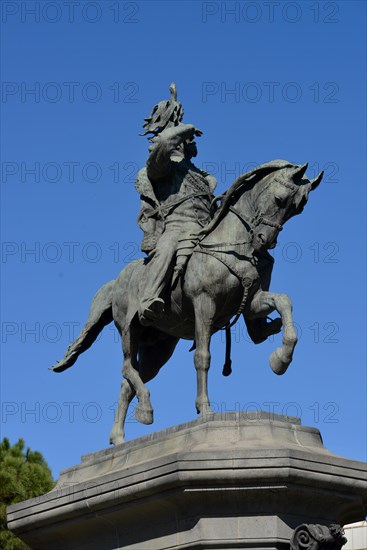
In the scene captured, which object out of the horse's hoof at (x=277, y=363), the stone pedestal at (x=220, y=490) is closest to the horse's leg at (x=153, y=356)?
the stone pedestal at (x=220, y=490)

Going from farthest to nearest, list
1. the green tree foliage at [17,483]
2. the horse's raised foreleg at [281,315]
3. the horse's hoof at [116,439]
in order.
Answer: the green tree foliage at [17,483] → the horse's hoof at [116,439] → the horse's raised foreleg at [281,315]

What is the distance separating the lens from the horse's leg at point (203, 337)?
13992 mm

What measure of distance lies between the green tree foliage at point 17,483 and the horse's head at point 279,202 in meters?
13.2

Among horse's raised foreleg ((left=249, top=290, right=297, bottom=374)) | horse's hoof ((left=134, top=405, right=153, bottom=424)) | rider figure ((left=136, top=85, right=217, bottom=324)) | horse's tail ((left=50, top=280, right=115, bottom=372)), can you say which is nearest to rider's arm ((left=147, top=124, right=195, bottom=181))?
rider figure ((left=136, top=85, right=217, bottom=324))

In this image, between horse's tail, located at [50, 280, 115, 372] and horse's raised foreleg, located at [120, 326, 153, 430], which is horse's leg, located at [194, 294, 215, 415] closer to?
horse's raised foreleg, located at [120, 326, 153, 430]

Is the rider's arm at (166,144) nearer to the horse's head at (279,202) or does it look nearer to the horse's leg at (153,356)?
the horse's head at (279,202)

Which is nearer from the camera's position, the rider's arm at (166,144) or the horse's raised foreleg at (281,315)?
the horse's raised foreleg at (281,315)

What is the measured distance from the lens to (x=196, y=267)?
14.3 metres

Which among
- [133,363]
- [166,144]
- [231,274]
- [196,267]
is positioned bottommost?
[133,363]

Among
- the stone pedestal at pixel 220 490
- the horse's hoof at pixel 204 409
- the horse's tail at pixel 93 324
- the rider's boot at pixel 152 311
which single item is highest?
the horse's tail at pixel 93 324

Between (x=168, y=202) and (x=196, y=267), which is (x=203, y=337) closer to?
(x=196, y=267)

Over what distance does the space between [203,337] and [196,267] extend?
2.58 ft

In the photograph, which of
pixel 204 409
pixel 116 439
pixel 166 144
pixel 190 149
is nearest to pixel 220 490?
pixel 204 409

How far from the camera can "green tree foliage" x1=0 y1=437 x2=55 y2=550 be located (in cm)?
2608
